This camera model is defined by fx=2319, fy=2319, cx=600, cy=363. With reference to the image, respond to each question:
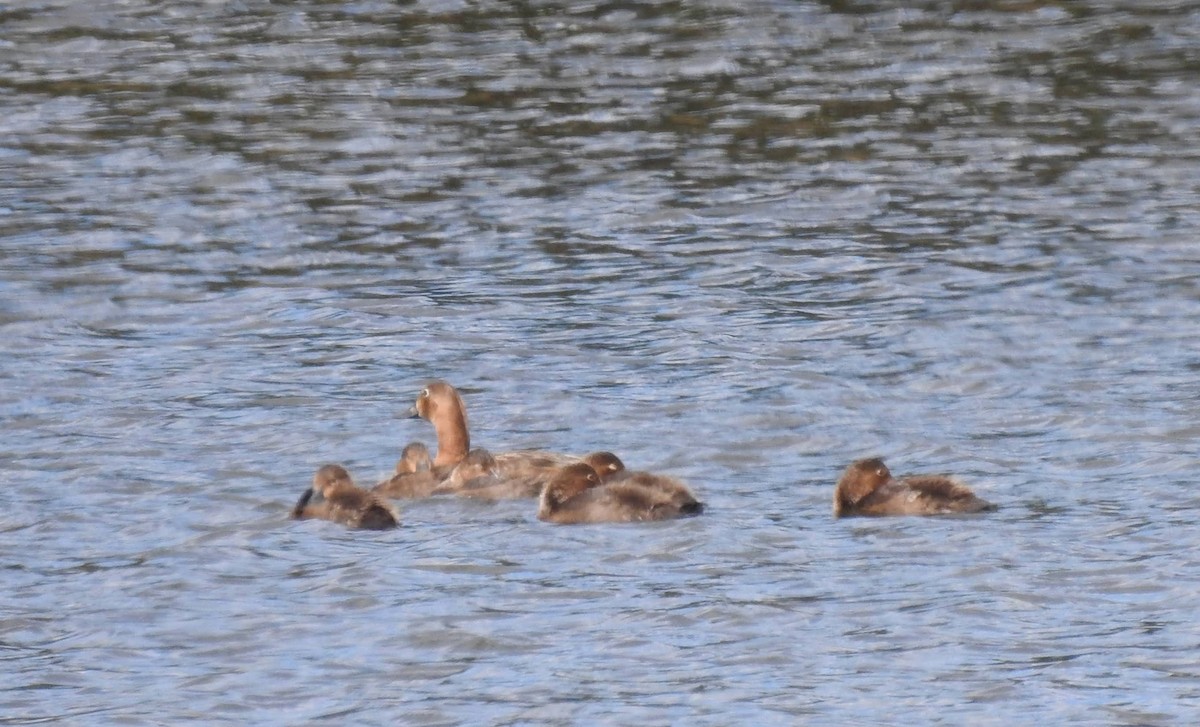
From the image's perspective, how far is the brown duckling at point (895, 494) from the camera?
404 inches

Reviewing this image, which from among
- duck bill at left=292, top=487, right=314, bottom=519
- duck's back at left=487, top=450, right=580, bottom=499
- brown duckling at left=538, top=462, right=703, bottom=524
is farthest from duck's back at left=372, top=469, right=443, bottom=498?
brown duckling at left=538, top=462, right=703, bottom=524

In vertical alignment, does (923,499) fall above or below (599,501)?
below

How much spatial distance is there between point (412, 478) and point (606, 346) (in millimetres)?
2745

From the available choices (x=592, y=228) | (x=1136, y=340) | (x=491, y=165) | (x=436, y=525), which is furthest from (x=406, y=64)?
(x=436, y=525)

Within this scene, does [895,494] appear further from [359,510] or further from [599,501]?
[359,510]

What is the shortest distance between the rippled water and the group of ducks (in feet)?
0.36

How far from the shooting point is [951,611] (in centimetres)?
902

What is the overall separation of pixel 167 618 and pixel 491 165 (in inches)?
388

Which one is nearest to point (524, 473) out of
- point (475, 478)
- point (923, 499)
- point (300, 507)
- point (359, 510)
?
point (475, 478)

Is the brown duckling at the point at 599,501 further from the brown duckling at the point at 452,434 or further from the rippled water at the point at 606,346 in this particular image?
the brown duckling at the point at 452,434

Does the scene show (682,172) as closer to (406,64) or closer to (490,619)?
(406,64)

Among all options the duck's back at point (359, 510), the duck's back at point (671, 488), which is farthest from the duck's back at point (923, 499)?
the duck's back at point (359, 510)

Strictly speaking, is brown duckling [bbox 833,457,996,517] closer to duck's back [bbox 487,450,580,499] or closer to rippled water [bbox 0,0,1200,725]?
rippled water [bbox 0,0,1200,725]

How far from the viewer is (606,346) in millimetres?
13695
